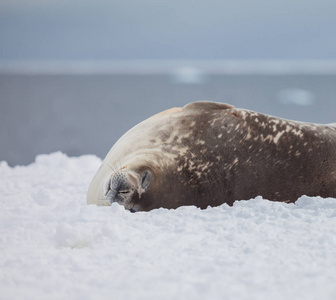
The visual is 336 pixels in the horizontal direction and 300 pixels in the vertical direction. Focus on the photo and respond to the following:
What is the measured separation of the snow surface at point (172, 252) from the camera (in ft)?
4.79

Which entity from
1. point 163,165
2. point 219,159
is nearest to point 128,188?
point 163,165

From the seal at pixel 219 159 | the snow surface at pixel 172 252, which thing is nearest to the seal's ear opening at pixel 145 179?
the seal at pixel 219 159

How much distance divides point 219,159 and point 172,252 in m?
0.85

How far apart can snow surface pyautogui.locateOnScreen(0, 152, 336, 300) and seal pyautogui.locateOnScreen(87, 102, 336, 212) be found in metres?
0.11

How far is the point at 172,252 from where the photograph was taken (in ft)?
5.90

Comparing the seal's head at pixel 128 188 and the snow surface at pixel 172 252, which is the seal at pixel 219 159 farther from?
the snow surface at pixel 172 252

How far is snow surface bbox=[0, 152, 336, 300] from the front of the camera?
4.79 feet

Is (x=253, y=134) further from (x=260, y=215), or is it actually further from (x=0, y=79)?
(x=0, y=79)

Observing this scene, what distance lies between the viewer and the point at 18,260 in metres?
1.69

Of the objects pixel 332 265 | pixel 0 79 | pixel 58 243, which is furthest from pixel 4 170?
pixel 0 79

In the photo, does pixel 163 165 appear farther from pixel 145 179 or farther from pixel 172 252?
pixel 172 252

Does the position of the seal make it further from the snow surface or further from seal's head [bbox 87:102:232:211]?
the snow surface

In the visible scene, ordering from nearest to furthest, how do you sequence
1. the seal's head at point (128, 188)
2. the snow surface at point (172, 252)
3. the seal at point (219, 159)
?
1. the snow surface at point (172, 252)
2. the seal's head at point (128, 188)
3. the seal at point (219, 159)

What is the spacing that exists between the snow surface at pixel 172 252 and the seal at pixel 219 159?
11 cm
